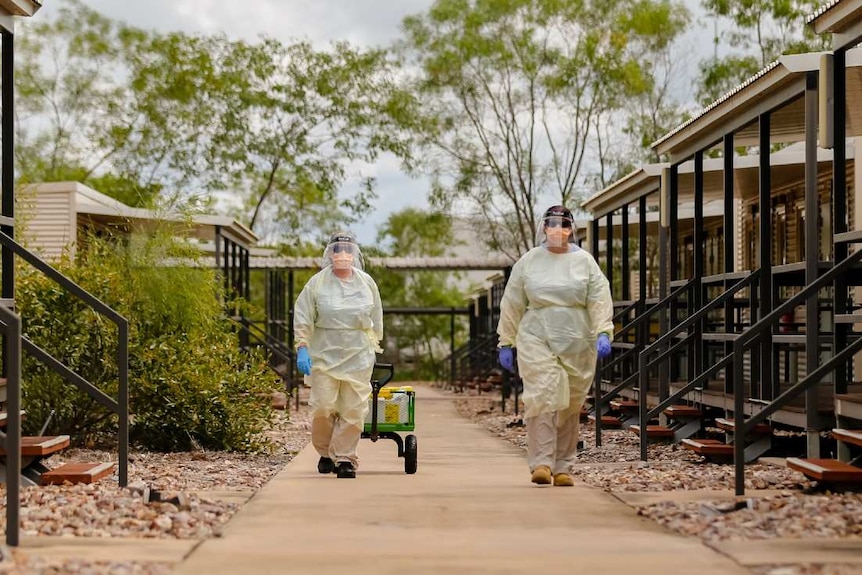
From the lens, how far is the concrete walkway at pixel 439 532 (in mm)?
6156

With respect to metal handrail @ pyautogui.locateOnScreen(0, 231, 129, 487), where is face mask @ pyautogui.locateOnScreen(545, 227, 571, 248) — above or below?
above

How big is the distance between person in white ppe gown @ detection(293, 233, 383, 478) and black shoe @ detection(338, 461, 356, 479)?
62 millimetres

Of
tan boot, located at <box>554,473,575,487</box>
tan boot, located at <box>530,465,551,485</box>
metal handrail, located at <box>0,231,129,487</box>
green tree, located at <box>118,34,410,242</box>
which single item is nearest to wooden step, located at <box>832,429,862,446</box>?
tan boot, located at <box>554,473,575,487</box>

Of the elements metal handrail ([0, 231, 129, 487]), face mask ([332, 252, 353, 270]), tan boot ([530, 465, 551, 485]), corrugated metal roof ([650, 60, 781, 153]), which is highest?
corrugated metal roof ([650, 60, 781, 153])

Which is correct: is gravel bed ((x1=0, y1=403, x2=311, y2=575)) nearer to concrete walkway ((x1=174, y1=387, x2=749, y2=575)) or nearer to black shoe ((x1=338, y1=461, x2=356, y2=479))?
concrete walkway ((x1=174, y1=387, x2=749, y2=575))

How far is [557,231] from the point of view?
9.94m

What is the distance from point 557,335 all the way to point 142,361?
3749 millimetres

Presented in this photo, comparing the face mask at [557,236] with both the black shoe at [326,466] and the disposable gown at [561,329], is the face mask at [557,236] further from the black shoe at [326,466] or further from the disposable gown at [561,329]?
the black shoe at [326,466]

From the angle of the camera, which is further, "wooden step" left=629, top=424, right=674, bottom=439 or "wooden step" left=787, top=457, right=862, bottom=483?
"wooden step" left=629, top=424, right=674, bottom=439

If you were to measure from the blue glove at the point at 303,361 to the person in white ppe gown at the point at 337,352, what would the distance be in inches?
0.4

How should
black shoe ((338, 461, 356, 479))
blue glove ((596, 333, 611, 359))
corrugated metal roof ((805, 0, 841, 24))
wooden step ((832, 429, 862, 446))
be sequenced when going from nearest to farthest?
wooden step ((832, 429, 862, 446)) → corrugated metal roof ((805, 0, 841, 24)) → blue glove ((596, 333, 611, 359)) → black shoe ((338, 461, 356, 479))

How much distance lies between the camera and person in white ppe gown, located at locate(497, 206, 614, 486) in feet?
32.0

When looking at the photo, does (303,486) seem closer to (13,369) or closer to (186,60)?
(13,369)

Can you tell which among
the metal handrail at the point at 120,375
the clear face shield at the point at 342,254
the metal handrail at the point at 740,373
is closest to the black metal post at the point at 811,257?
the metal handrail at the point at 740,373
